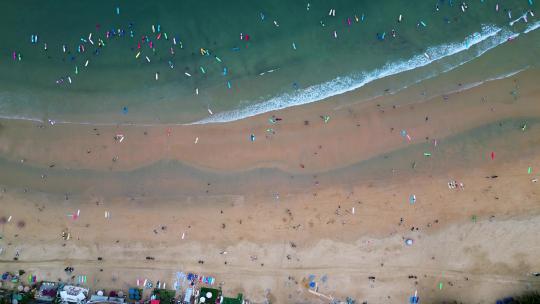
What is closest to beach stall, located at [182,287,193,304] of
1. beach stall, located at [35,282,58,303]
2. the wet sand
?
the wet sand

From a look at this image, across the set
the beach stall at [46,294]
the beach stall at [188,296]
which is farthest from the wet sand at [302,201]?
the beach stall at [188,296]

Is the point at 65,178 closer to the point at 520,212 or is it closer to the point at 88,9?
Answer: the point at 88,9

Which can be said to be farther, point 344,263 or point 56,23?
point 56,23

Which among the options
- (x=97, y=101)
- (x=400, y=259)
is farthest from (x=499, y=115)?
(x=97, y=101)

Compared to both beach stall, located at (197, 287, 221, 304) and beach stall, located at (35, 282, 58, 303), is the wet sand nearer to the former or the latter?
beach stall, located at (197, 287, 221, 304)

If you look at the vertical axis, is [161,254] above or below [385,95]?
below

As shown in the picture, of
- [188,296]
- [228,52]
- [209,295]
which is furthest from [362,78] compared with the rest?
[188,296]
